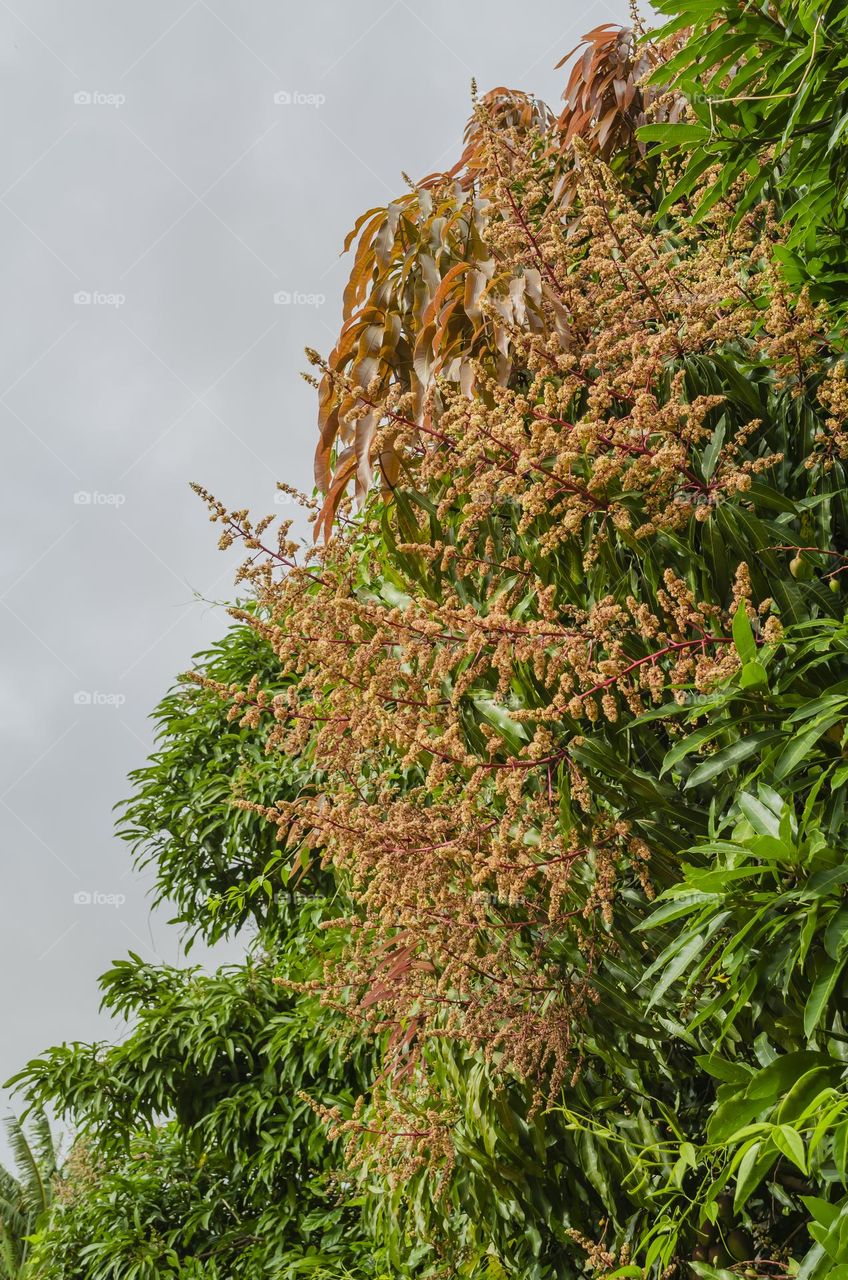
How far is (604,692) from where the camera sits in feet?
4.73

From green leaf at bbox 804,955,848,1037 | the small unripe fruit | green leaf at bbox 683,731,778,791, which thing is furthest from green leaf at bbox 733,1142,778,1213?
the small unripe fruit

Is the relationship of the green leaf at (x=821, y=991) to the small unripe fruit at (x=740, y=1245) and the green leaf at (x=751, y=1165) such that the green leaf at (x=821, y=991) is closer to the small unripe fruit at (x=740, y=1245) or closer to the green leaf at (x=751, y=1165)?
the green leaf at (x=751, y=1165)

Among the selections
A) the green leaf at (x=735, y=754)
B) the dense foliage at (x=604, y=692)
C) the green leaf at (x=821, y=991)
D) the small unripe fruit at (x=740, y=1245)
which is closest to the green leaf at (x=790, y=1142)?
the dense foliage at (x=604, y=692)

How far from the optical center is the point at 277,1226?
3316 mm

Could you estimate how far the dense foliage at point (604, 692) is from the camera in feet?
3.91

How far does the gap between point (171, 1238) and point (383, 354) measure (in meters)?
3.05

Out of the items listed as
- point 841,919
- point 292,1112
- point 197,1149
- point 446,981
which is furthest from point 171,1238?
point 841,919

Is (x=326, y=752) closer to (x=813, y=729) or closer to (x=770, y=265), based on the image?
(x=813, y=729)

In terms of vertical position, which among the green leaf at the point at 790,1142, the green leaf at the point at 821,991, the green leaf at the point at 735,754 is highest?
the green leaf at the point at 735,754

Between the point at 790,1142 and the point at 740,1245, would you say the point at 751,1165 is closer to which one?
the point at 790,1142

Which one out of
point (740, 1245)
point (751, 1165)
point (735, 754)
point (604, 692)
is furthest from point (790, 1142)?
point (740, 1245)

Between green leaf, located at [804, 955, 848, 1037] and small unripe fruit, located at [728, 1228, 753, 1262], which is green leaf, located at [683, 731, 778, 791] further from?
small unripe fruit, located at [728, 1228, 753, 1262]

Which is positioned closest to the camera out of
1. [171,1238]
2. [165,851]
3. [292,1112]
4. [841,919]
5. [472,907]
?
[841,919]

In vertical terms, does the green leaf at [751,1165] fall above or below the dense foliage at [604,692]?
below
